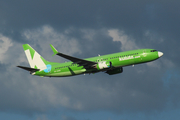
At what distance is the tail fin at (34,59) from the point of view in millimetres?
78287

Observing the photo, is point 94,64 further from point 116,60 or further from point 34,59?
point 34,59

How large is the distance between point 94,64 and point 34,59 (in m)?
19.6

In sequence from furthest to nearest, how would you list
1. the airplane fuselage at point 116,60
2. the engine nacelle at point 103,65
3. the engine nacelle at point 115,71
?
the engine nacelle at point 115,71
the airplane fuselage at point 116,60
the engine nacelle at point 103,65

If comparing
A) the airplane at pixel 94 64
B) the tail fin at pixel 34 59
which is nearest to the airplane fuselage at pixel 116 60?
the airplane at pixel 94 64

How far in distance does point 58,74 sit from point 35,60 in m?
9.62

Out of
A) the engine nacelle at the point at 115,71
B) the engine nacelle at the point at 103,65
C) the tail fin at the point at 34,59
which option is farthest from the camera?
the tail fin at the point at 34,59

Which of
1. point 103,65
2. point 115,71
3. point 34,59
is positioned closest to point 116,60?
point 103,65

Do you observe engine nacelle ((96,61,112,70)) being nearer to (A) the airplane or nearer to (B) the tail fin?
(A) the airplane

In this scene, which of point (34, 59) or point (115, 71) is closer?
point (115, 71)

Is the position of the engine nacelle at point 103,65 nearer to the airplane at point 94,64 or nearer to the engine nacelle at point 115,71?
the airplane at point 94,64

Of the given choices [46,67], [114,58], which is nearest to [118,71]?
[114,58]

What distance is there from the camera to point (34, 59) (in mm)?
80062

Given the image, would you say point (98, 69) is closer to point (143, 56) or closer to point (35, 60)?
point (143, 56)

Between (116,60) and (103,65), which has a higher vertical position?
(116,60)
